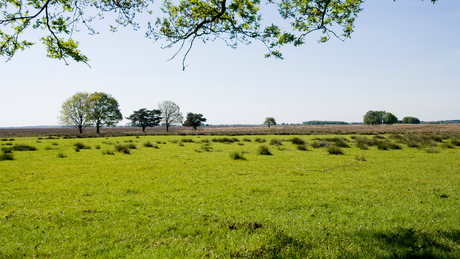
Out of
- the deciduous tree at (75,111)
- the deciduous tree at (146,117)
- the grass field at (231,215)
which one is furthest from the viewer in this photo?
the deciduous tree at (146,117)

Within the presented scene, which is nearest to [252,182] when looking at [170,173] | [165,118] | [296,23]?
[170,173]

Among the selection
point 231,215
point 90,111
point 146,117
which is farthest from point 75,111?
point 231,215

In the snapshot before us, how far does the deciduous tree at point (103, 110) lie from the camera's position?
73.6 metres

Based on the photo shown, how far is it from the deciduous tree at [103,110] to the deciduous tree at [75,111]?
57.5 inches

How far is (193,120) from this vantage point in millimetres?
107375

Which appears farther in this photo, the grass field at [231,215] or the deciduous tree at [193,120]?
the deciduous tree at [193,120]

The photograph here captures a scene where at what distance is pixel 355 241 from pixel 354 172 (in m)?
10.3

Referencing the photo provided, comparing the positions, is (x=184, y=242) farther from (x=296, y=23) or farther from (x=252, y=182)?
(x=296, y=23)

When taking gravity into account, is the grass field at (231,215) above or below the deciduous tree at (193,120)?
below

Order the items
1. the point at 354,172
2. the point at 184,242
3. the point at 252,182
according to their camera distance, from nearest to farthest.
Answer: the point at 184,242 < the point at 252,182 < the point at 354,172

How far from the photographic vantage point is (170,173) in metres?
15.5

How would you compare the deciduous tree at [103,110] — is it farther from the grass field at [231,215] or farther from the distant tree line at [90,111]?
the grass field at [231,215]

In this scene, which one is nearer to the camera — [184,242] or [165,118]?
[184,242]

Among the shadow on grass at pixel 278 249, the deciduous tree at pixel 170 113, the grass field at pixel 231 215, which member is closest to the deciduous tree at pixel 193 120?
the deciduous tree at pixel 170 113
